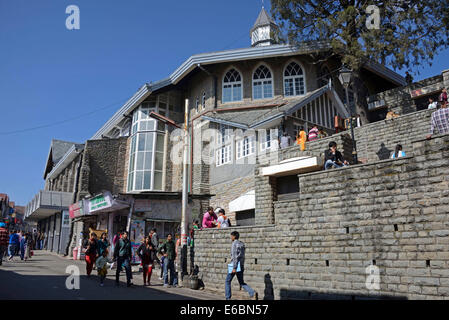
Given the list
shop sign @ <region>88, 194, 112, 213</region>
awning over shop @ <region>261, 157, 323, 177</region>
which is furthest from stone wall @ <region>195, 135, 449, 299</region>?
shop sign @ <region>88, 194, 112, 213</region>

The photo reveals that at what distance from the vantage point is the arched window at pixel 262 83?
2162 centimetres

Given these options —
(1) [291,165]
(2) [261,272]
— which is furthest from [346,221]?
(1) [291,165]

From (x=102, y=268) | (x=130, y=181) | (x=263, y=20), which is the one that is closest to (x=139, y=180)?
(x=130, y=181)

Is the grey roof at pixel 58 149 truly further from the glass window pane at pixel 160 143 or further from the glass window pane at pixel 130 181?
the glass window pane at pixel 160 143

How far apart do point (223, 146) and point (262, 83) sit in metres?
5.19

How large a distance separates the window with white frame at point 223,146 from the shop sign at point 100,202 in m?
6.41

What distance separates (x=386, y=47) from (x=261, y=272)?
39.6 ft

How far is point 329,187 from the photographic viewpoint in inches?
348

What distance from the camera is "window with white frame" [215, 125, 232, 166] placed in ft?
62.3

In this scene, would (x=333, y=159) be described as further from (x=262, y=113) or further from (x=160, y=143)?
(x=160, y=143)

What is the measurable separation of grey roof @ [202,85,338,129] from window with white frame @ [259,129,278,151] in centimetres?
58

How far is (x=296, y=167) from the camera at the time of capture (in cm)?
1188

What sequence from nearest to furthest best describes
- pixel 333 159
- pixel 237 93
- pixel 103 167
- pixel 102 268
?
pixel 333 159 → pixel 102 268 → pixel 237 93 → pixel 103 167
